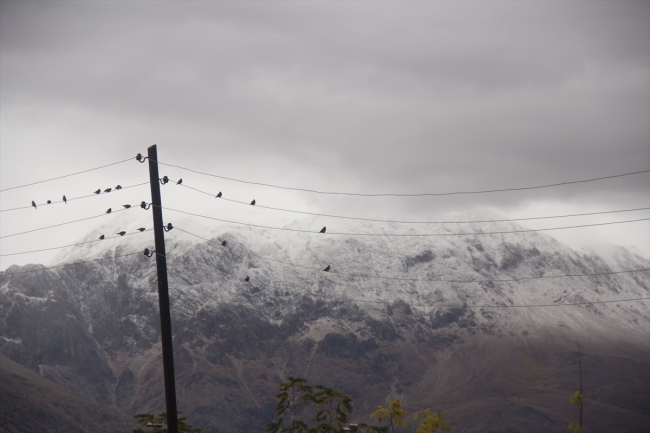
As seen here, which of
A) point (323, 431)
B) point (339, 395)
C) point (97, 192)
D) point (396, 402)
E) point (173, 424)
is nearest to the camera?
point (173, 424)

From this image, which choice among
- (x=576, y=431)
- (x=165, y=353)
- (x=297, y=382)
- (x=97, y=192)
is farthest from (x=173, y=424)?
(x=576, y=431)

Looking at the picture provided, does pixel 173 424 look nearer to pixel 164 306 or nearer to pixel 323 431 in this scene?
pixel 164 306

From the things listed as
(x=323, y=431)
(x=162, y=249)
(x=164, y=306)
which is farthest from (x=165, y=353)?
(x=323, y=431)

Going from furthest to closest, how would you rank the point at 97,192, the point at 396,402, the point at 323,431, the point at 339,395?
the point at 396,402, the point at 339,395, the point at 323,431, the point at 97,192

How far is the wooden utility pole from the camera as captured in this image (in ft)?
107

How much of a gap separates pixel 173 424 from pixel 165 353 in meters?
2.85

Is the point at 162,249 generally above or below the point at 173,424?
above

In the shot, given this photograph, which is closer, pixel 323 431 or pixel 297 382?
pixel 323 431

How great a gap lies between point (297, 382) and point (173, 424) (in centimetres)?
2373

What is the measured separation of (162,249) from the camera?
34062 mm

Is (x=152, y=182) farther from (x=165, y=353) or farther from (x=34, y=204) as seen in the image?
(x=34, y=204)

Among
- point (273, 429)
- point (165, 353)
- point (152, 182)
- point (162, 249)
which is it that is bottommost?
point (273, 429)

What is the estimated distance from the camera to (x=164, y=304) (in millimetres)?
33531

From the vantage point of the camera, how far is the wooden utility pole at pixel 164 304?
32.7m
